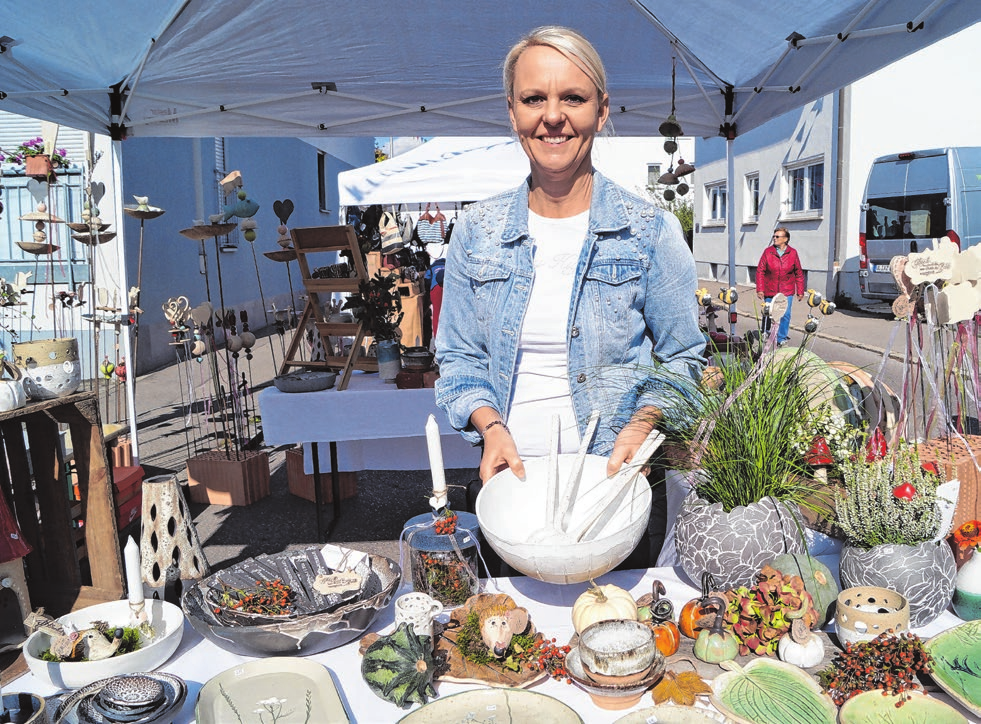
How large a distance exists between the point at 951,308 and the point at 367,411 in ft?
8.66

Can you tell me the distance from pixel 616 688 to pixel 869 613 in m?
0.40

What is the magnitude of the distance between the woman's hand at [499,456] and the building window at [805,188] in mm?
13248

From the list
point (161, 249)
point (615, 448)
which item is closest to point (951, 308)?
point (615, 448)

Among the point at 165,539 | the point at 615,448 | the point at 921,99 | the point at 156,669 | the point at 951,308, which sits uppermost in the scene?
the point at 921,99

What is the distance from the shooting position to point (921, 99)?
11914 millimetres

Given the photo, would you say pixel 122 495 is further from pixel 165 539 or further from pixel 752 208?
pixel 752 208

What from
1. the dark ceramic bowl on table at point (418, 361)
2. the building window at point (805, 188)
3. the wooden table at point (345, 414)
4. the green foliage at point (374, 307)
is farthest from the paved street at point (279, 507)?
the building window at point (805, 188)

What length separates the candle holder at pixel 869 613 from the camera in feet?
3.55

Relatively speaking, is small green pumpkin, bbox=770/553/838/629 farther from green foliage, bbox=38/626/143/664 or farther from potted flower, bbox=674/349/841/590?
green foliage, bbox=38/626/143/664

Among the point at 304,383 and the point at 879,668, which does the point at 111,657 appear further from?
the point at 304,383

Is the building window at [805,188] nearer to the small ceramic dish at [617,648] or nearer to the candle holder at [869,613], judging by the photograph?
the candle holder at [869,613]

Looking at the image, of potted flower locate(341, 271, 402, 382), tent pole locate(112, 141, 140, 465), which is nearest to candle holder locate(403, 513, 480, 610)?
potted flower locate(341, 271, 402, 382)

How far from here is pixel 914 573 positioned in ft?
3.76

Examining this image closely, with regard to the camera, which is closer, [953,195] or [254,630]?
[254,630]
